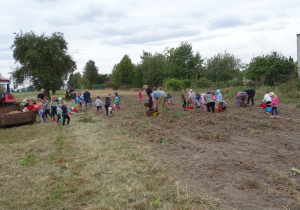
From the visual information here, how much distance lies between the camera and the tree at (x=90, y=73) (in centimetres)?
7275

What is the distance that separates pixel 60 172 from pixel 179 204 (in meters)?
3.03

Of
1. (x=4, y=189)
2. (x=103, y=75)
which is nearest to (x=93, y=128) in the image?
(x=4, y=189)

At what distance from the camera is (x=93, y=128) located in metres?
11.2

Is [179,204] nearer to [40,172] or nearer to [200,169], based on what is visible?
[200,169]

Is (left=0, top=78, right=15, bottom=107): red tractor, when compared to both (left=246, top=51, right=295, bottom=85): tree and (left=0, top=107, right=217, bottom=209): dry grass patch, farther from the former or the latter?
(left=246, top=51, right=295, bottom=85): tree

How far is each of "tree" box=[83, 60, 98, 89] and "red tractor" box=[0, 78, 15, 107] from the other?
56563mm

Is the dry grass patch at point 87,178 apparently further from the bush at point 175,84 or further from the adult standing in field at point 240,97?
the bush at point 175,84

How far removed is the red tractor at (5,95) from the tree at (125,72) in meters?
42.2

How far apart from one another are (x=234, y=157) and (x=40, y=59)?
31621 mm

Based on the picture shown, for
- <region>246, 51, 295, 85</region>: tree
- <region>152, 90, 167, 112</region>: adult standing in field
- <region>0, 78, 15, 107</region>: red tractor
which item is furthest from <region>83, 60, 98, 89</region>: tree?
<region>152, 90, 167, 112</region>: adult standing in field

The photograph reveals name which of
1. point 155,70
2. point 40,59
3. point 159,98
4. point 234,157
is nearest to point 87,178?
point 234,157

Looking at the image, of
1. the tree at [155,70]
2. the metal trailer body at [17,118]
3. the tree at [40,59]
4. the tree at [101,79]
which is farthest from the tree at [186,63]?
the tree at [101,79]

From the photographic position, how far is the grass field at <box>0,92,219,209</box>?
4.20m

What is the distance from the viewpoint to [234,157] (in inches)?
247
